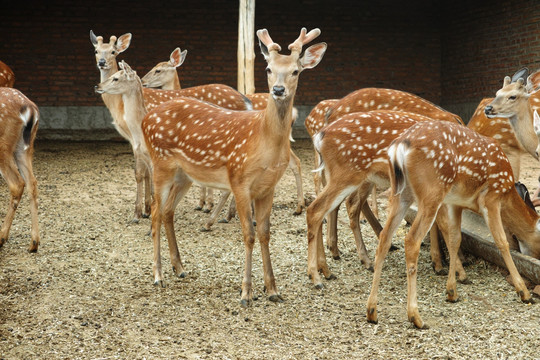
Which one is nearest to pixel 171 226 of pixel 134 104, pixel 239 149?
pixel 239 149

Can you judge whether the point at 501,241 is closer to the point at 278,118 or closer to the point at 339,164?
the point at 339,164

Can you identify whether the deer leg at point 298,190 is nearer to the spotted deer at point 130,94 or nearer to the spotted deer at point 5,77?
the spotted deer at point 130,94

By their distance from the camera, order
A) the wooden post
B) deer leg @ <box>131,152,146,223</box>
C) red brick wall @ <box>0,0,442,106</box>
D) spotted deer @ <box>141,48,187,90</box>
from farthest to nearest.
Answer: red brick wall @ <box>0,0,442,106</box>, the wooden post, spotted deer @ <box>141,48,187,90</box>, deer leg @ <box>131,152,146,223</box>

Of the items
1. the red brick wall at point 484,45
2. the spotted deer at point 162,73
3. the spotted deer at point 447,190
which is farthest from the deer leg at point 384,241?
the red brick wall at point 484,45

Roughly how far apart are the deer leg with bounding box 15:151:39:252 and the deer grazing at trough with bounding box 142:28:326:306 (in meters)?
1.20

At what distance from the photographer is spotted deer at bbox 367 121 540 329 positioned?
13.2 feet

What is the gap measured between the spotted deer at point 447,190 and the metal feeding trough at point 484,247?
0.17m

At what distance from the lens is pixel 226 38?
1445cm

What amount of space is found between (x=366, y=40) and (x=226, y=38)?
3.06 meters

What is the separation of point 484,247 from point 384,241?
4.18 feet

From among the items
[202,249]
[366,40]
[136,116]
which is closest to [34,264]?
[202,249]

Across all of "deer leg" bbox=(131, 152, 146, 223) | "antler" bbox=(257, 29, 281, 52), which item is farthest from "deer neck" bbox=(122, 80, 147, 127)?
"antler" bbox=(257, 29, 281, 52)

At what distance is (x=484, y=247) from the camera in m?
5.02

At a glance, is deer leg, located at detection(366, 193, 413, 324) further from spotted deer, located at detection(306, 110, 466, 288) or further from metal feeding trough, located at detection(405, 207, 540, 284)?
metal feeding trough, located at detection(405, 207, 540, 284)
